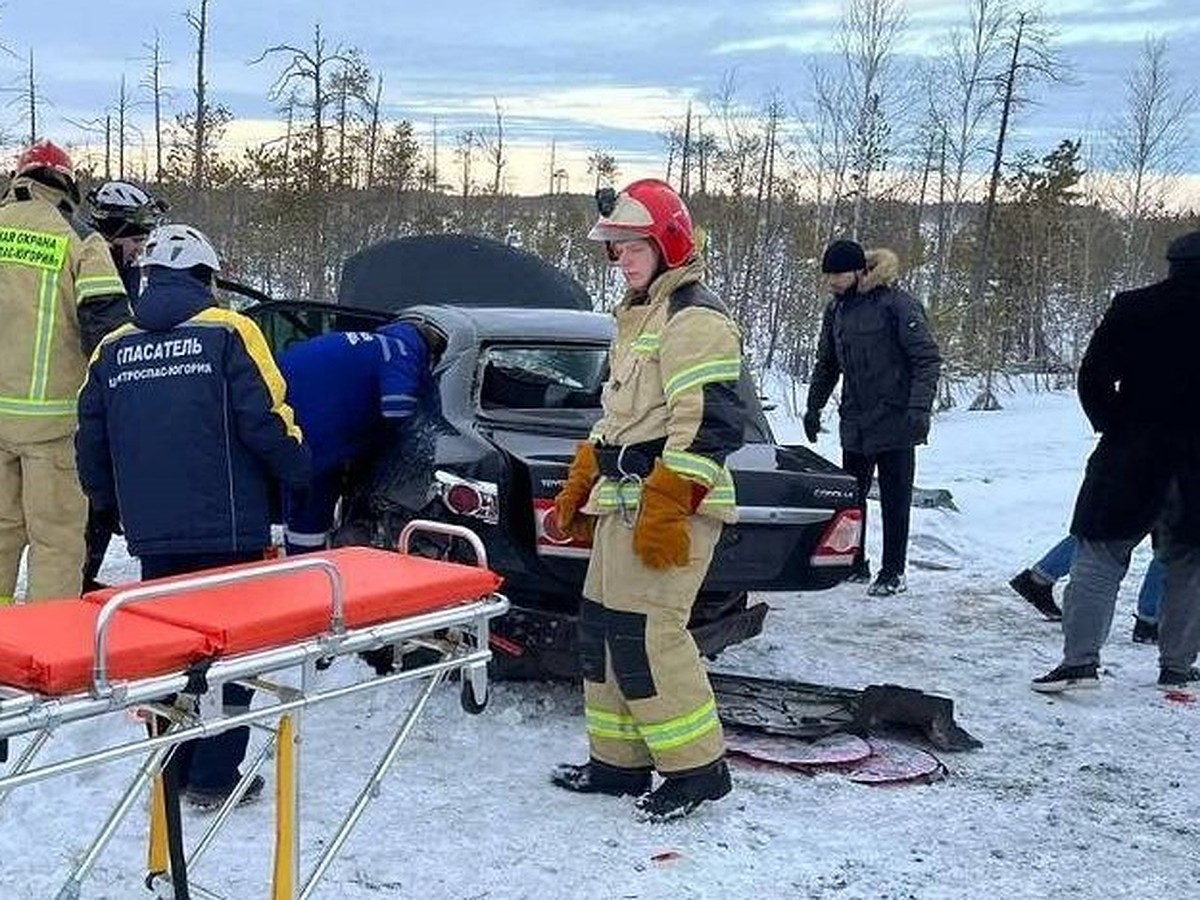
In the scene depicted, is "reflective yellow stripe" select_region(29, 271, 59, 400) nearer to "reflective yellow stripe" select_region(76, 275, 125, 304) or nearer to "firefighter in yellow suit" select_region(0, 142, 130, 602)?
"firefighter in yellow suit" select_region(0, 142, 130, 602)

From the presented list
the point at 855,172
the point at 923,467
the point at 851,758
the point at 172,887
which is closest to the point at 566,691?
the point at 851,758

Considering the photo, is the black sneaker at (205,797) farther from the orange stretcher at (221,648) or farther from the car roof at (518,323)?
the car roof at (518,323)

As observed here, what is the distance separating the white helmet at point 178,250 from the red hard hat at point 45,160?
124 cm

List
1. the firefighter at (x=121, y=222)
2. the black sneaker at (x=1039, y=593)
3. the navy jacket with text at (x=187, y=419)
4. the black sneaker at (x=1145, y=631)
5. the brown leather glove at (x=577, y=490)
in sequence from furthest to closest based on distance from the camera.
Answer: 1. the black sneaker at (x=1039, y=593)
2. the black sneaker at (x=1145, y=631)
3. the firefighter at (x=121, y=222)
4. the brown leather glove at (x=577, y=490)
5. the navy jacket with text at (x=187, y=419)

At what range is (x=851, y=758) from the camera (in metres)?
4.34

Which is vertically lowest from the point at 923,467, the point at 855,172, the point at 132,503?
the point at 923,467

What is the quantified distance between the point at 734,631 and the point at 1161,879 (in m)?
1.63

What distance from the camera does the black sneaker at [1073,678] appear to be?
5215 millimetres

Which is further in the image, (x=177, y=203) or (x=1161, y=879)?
(x=177, y=203)

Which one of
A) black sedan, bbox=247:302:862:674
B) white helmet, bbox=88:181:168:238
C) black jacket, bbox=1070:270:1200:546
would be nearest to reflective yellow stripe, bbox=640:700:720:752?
black sedan, bbox=247:302:862:674

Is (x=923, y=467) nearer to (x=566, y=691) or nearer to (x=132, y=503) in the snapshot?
(x=566, y=691)

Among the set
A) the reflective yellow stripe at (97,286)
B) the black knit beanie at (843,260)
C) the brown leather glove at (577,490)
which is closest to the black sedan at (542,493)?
the brown leather glove at (577,490)

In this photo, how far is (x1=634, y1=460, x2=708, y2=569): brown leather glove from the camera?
3584mm

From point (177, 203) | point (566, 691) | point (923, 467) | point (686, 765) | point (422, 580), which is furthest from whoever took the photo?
point (177, 203)
